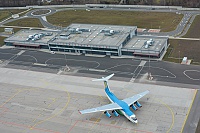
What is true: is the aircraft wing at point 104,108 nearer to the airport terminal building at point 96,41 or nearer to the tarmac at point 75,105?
the tarmac at point 75,105

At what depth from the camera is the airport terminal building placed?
154375 mm

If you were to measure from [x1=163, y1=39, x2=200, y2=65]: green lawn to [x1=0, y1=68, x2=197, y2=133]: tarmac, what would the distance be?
29173 mm

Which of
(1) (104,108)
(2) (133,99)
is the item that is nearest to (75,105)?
(1) (104,108)

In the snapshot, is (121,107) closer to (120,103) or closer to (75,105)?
(120,103)

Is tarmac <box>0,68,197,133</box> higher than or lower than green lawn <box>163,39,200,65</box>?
lower

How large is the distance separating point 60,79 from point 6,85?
26242 millimetres

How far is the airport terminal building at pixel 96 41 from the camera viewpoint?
154 meters

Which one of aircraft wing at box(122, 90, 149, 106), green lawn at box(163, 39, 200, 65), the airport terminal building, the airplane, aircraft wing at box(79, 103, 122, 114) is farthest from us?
the airport terminal building

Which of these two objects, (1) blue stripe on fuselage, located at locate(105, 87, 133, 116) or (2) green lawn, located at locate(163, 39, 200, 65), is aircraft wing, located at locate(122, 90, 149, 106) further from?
(2) green lawn, located at locate(163, 39, 200, 65)

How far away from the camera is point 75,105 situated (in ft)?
393

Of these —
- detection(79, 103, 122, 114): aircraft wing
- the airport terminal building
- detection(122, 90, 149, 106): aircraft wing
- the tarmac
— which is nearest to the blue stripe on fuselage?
detection(79, 103, 122, 114): aircraft wing

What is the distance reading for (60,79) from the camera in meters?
141

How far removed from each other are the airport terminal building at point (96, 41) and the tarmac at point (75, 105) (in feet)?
85.1

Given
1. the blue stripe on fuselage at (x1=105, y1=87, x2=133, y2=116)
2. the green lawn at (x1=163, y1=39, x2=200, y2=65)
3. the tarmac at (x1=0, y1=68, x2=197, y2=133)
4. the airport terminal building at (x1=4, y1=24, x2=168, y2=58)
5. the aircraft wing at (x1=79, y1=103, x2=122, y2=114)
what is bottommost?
the tarmac at (x1=0, y1=68, x2=197, y2=133)
